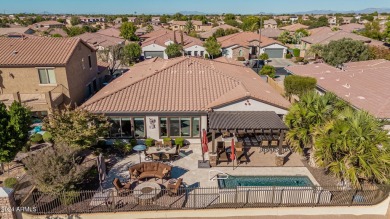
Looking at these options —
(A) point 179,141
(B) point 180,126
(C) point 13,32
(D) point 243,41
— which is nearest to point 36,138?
(A) point 179,141

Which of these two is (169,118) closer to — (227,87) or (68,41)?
(227,87)

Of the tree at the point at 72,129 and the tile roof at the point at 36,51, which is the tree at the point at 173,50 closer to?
the tile roof at the point at 36,51

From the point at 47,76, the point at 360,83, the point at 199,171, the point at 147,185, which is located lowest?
the point at 199,171

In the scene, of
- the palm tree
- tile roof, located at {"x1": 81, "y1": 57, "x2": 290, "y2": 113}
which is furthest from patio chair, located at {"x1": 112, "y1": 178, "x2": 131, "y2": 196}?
the palm tree

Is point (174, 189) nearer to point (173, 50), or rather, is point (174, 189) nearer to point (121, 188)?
point (121, 188)

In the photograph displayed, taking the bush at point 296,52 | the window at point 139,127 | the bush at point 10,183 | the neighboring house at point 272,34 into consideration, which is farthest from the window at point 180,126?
the neighboring house at point 272,34

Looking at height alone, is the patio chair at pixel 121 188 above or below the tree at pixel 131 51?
below
